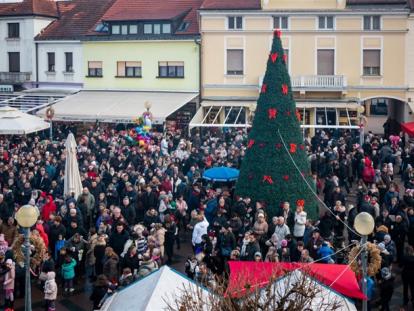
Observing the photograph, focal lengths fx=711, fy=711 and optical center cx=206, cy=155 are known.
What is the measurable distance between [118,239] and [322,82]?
21.9 m

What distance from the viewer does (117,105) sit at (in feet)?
120

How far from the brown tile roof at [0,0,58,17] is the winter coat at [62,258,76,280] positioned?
28.5 metres

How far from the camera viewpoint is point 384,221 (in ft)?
55.3

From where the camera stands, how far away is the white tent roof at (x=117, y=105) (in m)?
35.2

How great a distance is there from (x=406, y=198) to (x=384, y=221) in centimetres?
215

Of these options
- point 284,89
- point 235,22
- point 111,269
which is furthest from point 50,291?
point 235,22

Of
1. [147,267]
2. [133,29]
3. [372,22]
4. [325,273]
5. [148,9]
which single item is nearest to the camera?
[325,273]

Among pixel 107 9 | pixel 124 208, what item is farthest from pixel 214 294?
pixel 107 9

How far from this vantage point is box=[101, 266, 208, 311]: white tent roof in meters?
10.1

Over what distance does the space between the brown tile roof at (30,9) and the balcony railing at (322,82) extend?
16003 mm

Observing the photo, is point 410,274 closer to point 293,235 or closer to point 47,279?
point 293,235

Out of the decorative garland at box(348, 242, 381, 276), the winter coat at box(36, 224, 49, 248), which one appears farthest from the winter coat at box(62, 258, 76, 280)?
the decorative garland at box(348, 242, 381, 276)

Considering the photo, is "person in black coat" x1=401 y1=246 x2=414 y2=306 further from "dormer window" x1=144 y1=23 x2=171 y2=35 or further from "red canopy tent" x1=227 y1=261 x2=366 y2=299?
"dormer window" x1=144 y1=23 x2=171 y2=35

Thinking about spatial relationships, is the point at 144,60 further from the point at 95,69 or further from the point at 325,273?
the point at 325,273
